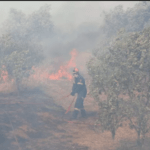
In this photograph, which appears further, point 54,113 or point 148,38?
point 54,113

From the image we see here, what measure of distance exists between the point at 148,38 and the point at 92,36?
100ft

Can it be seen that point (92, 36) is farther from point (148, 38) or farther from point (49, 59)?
point (148, 38)

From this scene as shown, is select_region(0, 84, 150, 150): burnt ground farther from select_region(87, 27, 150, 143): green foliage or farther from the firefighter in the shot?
select_region(87, 27, 150, 143): green foliage

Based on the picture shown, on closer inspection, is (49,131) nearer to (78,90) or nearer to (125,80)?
(78,90)

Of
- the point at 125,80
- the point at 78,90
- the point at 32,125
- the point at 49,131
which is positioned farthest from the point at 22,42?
the point at 125,80

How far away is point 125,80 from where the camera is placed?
8.02 metres

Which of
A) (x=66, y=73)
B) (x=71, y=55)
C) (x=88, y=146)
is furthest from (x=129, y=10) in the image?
(x=88, y=146)

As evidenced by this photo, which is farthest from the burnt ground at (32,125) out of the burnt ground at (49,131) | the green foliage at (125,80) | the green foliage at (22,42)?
the green foliage at (22,42)

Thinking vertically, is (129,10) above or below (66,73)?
above

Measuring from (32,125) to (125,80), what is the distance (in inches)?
253

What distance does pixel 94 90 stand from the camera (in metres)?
8.30

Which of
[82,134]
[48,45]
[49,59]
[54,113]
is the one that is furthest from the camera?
[48,45]

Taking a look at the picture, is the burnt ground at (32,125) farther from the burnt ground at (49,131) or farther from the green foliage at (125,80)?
the green foliage at (125,80)

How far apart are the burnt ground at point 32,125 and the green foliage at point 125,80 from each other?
2.63m
